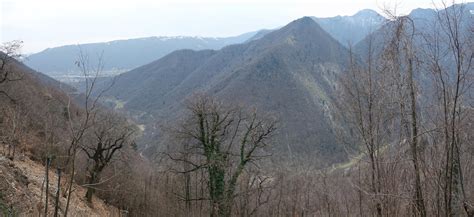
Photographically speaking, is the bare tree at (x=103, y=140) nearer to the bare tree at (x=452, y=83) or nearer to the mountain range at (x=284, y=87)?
the bare tree at (x=452, y=83)

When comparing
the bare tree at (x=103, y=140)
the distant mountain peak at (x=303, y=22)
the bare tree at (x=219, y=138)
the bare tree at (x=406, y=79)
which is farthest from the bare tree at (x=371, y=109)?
the distant mountain peak at (x=303, y=22)

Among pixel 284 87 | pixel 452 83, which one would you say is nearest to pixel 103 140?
pixel 452 83

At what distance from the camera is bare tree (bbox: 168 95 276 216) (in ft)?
81.1

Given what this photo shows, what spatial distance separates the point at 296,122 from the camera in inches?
4754

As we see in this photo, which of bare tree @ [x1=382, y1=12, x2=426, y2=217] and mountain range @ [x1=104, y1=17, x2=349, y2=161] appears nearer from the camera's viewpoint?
bare tree @ [x1=382, y1=12, x2=426, y2=217]

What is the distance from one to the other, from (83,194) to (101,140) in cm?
404

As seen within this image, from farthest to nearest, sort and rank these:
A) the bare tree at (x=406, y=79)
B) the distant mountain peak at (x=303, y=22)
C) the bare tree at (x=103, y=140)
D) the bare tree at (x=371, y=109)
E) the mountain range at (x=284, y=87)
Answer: the distant mountain peak at (x=303, y=22), the mountain range at (x=284, y=87), the bare tree at (x=103, y=140), the bare tree at (x=371, y=109), the bare tree at (x=406, y=79)

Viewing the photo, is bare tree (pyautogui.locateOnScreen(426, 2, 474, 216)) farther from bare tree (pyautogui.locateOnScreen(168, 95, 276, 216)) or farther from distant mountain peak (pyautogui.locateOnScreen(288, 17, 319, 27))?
distant mountain peak (pyautogui.locateOnScreen(288, 17, 319, 27))

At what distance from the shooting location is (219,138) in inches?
1020

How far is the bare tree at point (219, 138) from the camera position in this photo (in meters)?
24.7

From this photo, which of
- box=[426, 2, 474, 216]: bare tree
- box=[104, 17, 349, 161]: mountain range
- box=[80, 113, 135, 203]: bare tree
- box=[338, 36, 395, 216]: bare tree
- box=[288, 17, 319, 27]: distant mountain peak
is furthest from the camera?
box=[288, 17, 319, 27]: distant mountain peak

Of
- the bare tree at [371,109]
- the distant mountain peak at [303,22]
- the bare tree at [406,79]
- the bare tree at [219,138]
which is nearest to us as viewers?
the bare tree at [406,79]

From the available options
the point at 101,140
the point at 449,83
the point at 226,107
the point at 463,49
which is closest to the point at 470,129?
the point at 449,83

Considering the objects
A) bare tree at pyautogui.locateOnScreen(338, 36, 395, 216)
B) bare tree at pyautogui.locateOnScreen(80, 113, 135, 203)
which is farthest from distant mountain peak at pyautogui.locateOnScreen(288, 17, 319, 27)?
bare tree at pyautogui.locateOnScreen(338, 36, 395, 216)
